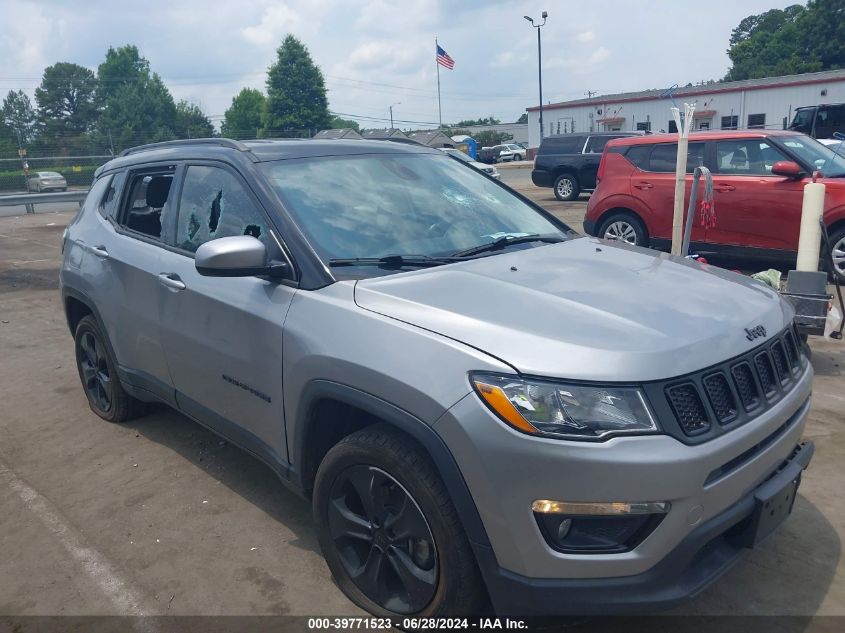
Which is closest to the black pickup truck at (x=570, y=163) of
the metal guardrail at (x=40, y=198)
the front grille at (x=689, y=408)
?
the metal guardrail at (x=40, y=198)

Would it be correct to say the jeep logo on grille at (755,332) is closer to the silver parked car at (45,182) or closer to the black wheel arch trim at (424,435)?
the black wheel arch trim at (424,435)

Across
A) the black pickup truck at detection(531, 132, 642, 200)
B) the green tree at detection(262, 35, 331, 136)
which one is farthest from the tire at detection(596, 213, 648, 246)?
the green tree at detection(262, 35, 331, 136)

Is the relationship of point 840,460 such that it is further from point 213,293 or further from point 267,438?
point 213,293

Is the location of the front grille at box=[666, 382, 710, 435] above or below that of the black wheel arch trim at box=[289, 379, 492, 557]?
above

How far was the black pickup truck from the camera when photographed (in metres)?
18.8

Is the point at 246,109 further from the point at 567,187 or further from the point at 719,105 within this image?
the point at 567,187

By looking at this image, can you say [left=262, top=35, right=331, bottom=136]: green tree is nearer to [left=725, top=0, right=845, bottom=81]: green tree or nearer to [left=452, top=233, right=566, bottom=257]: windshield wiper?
[left=725, top=0, right=845, bottom=81]: green tree

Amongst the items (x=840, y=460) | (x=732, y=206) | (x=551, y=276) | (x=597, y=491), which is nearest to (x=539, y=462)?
(x=597, y=491)

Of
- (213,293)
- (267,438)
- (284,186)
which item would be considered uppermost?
(284,186)

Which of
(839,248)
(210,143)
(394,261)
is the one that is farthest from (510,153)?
(394,261)

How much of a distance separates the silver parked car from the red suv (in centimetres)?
2467

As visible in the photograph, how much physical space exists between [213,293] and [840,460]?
344cm

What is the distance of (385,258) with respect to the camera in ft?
10.1

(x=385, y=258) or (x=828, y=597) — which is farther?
(x=385, y=258)
